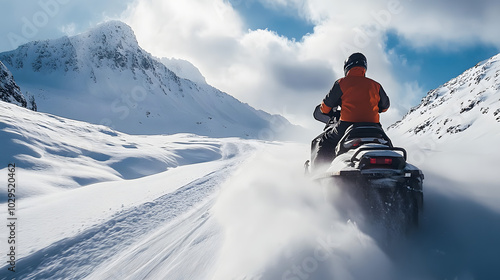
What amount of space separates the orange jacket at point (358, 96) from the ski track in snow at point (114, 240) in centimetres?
263

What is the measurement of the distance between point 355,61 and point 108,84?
135m

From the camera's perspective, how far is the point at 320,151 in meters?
4.30

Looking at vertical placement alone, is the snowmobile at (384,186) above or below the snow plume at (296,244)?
above

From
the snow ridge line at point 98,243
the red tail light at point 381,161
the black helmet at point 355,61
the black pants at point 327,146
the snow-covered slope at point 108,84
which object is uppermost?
the snow-covered slope at point 108,84

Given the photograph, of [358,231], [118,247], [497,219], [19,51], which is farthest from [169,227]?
[19,51]

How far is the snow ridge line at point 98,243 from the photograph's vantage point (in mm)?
3094

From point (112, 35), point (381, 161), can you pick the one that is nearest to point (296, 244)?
point (381, 161)

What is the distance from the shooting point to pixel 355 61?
3973 millimetres

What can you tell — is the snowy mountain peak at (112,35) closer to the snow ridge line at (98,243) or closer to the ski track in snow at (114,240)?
the snow ridge line at (98,243)

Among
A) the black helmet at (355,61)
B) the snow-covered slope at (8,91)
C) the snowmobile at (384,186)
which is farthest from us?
the snow-covered slope at (8,91)

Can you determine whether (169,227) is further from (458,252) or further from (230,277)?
(458,252)

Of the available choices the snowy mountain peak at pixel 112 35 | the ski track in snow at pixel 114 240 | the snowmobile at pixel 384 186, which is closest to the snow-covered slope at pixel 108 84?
the snowy mountain peak at pixel 112 35

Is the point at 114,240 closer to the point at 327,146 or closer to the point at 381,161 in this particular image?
the point at 327,146

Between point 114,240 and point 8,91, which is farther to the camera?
point 8,91
